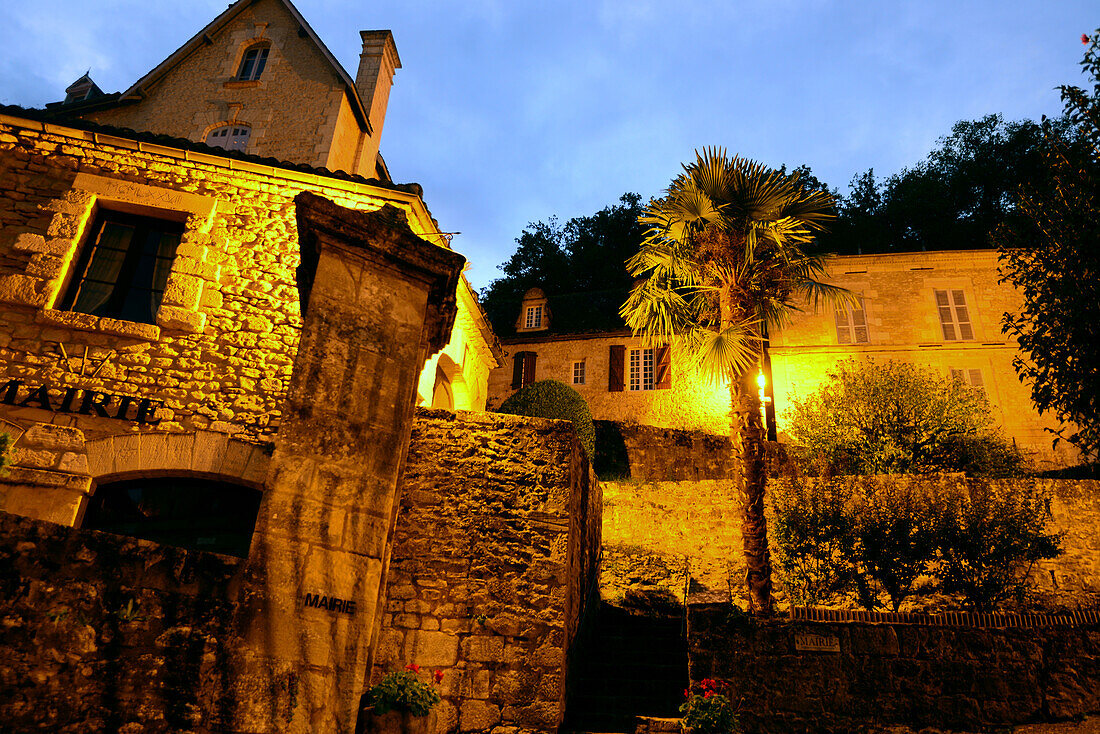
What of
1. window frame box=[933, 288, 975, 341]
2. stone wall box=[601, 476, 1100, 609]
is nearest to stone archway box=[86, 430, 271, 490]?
stone wall box=[601, 476, 1100, 609]

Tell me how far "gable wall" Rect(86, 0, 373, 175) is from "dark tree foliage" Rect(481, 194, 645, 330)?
19229 mm

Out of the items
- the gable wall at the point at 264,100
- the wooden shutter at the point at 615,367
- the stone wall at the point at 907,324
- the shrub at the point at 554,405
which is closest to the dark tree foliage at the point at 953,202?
the stone wall at the point at 907,324

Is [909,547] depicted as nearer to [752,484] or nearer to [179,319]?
[752,484]

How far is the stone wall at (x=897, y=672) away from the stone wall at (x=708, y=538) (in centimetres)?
439

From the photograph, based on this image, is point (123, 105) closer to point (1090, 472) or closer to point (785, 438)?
point (785, 438)

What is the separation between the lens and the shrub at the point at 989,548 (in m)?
9.77

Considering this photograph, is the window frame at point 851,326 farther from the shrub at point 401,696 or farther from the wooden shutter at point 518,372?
the shrub at point 401,696

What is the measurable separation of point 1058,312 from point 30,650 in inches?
402

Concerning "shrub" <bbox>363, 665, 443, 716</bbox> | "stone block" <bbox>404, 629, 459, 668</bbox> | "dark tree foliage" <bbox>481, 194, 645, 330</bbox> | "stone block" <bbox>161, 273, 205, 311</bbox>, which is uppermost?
"dark tree foliage" <bbox>481, 194, 645, 330</bbox>

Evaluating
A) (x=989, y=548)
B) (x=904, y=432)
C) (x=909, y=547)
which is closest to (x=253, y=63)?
(x=909, y=547)

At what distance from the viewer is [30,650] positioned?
285 centimetres

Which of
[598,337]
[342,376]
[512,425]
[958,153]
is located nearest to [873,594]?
[512,425]

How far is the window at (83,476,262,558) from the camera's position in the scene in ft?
23.0

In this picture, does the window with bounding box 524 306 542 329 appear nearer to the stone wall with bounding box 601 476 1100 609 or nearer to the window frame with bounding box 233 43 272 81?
the stone wall with bounding box 601 476 1100 609
